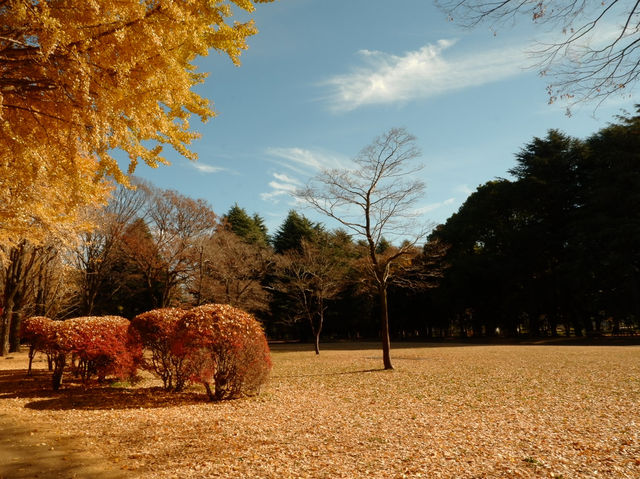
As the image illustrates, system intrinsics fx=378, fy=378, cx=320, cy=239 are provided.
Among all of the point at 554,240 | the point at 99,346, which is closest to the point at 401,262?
the point at 99,346

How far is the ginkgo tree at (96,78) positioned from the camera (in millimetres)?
3738

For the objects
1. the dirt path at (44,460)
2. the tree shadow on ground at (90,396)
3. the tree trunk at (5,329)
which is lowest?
the tree shadow on ground at (90,396)

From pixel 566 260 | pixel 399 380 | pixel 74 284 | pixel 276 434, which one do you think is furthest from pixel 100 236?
pixel 566 260

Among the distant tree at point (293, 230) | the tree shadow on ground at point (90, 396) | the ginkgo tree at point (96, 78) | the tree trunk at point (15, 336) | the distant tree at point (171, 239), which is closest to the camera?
the ginkgo tree at point (96, 78)

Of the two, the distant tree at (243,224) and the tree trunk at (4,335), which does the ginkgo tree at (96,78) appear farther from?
the distant tree at (243,224)

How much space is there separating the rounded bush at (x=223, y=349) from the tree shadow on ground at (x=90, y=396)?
2.28ft

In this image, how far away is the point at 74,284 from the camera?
24594 millimetres

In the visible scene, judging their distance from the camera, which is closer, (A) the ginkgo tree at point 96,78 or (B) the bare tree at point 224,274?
(A) the ginkgo tree at point 96,78

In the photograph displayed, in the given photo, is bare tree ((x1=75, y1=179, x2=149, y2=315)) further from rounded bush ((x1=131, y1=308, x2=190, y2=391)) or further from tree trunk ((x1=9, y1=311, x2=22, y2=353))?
rounded bush ((x1=131, y1=308, x2=190, y2=391))

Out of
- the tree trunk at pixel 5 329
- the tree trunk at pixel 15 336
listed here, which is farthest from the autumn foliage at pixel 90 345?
the tree trunk at pixel 15 336

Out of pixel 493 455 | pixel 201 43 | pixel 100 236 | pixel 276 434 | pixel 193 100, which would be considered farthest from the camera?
pixel 100 236

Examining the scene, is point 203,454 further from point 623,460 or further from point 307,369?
point 307,369

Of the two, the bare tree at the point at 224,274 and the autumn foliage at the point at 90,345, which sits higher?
the bare tree at the point at 224,274

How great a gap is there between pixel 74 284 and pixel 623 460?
28.1 m
